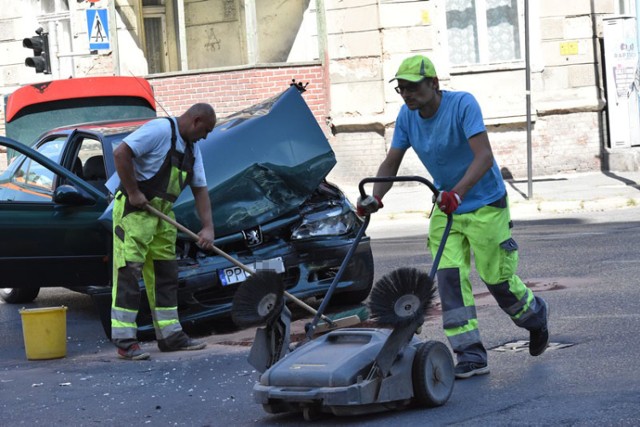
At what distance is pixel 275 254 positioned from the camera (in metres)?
9.46

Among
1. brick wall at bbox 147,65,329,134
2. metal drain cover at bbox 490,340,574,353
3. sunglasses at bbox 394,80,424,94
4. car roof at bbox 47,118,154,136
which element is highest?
brick wall at bbox 147,65,329,134

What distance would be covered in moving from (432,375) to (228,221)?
3527 millimetres

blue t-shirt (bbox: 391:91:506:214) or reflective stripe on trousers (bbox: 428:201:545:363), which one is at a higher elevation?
blue t-shirt (bbox: 391:91:506:214)

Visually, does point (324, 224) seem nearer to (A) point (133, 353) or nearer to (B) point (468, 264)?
(A) point (133, 353)

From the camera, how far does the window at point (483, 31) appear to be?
2181 centimetres

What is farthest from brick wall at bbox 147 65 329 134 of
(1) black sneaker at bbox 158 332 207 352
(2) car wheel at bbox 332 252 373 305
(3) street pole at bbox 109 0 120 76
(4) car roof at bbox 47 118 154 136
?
(1) black sneaker at bbox 158 332 207 352

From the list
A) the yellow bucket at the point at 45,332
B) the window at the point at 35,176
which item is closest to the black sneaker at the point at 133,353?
the yellow bucket at the point at 45,332

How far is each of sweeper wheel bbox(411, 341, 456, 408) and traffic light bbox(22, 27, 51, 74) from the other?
17.2 m

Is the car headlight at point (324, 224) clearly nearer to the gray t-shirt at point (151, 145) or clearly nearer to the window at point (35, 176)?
the gray t-shirt at point (151, 145)

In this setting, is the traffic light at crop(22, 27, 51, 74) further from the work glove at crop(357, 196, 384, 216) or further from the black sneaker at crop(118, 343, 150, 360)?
the work glove at crop(357, 196, 384, 216)

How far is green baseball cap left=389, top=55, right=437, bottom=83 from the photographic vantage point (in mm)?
6656

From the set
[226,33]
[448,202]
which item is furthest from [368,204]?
[226,33]

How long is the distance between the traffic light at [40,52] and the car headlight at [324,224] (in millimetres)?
13466

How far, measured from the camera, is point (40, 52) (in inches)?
883
